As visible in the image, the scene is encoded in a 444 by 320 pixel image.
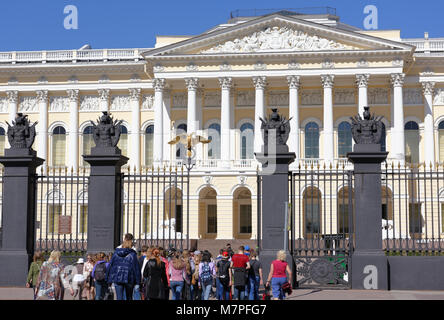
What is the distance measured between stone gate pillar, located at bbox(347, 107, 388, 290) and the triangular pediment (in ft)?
110

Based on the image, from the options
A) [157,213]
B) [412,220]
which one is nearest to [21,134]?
[157,213]

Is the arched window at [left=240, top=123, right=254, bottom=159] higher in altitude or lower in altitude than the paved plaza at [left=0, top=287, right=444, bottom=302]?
higher

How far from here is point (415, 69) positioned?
179 feet

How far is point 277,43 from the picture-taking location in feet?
175

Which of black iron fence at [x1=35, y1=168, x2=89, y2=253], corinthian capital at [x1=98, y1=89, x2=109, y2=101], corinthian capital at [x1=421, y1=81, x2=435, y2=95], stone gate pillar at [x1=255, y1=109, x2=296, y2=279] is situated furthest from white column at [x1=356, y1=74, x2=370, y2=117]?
stone gate pillar at [x1=255, y1=109, x2=296, y2=279]

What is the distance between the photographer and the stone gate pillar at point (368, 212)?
1931 centimetres

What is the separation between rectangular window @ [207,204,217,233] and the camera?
54.2 meters

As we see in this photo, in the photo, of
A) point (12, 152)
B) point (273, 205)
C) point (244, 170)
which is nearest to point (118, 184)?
point (12, 152)

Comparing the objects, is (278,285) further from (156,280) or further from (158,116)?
(158,116)

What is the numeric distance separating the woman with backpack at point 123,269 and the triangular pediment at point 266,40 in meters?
40.5

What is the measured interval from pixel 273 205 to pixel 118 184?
459cm

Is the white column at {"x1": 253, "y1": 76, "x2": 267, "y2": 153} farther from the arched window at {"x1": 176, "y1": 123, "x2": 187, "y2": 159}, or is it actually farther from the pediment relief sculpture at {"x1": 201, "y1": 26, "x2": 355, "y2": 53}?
the arched window at {"x1": 176, "y1": 123, "x2": 187, "y2": 159}
